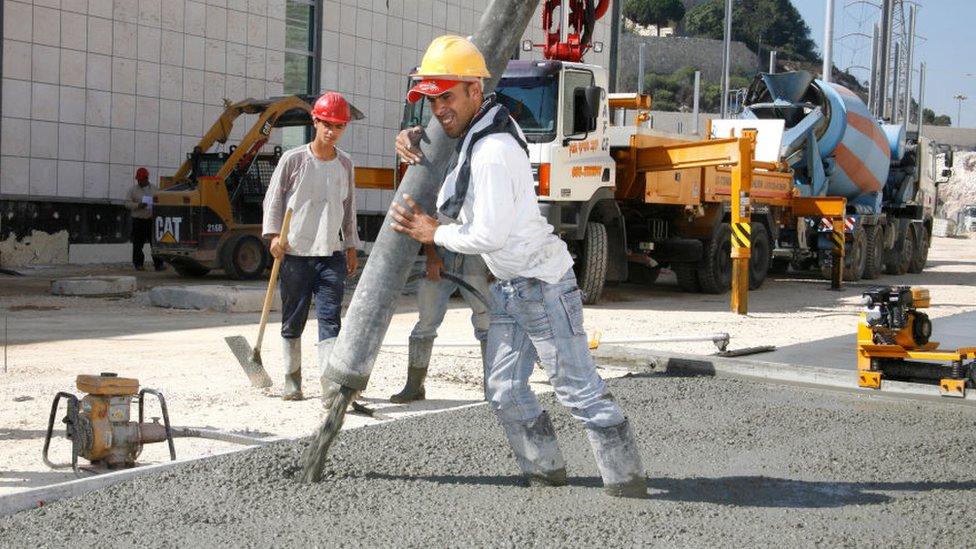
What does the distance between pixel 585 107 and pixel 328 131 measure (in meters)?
7.17

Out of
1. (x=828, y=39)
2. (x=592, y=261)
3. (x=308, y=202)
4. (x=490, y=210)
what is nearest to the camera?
(x=490, y=210)

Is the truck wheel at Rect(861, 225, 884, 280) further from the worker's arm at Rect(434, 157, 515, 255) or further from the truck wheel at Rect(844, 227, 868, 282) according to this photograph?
the worker's arm at Rect(434, 157, 515, 255)

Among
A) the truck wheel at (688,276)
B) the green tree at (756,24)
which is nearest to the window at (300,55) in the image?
the truck wheel at (688,276)

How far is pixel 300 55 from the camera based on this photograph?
73.7 ft

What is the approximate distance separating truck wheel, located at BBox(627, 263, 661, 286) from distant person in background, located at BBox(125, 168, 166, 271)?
7.29 metres

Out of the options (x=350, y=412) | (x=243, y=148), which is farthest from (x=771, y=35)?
(x=350, y=412)

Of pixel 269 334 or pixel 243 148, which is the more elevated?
pixel 243 148

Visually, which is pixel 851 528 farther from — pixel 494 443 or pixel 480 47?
pixel 480 47

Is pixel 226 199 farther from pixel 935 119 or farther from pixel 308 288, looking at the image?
pixel 935 119

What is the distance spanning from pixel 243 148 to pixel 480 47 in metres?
11.6

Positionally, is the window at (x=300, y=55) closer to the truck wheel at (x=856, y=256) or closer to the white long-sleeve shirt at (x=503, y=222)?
the truck wheel at (x=856, y=256)

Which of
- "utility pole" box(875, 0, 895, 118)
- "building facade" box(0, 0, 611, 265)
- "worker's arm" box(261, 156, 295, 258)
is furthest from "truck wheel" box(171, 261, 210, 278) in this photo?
"utility pole" box(875, 0, 895, 118)

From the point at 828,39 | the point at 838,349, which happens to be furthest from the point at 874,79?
the point at 838,349

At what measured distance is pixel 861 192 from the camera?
925 inches
